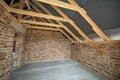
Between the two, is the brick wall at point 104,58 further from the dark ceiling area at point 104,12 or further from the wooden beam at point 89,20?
the dark ceiling area at point 104,12

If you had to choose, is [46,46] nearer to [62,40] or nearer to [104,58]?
[62,40]

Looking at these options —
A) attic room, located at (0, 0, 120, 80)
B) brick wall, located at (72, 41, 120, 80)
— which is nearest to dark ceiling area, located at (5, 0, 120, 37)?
attic room, located at (0, 0, 120, 80)

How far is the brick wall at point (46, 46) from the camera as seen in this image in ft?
17.9

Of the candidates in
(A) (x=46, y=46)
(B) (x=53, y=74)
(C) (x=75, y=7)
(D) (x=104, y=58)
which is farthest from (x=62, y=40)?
(C) (x=75, y=7)

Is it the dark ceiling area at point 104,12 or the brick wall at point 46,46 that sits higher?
the dark ceiling area at point 104,12

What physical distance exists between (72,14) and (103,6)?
1196mm

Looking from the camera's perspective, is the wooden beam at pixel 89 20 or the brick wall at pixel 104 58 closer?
the wooden beam at pixel 89 20

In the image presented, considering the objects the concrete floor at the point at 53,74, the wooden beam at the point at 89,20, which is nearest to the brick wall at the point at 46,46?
the concrete floor at the point at 53,74

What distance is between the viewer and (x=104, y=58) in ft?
11.0

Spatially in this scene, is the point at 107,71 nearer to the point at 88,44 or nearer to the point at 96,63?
the point at 96,63

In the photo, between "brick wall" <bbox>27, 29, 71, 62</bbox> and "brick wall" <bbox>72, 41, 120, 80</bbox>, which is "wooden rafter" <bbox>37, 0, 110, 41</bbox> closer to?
"brick wall" <bbox>72, 41, 120, 80</bbox>

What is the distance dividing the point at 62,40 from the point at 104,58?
3387mm

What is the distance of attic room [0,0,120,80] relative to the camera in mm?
2451

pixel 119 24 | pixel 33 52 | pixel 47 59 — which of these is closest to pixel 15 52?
pixel 33 52
